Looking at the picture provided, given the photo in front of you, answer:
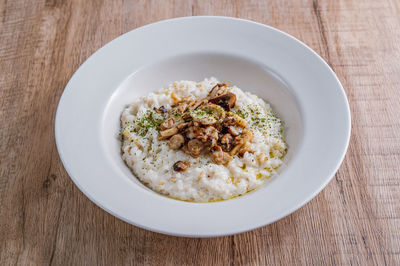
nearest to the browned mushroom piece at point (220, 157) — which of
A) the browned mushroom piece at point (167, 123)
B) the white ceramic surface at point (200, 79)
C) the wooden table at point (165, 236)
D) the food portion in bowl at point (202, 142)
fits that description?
the food portion in bowl at point (202, 142)

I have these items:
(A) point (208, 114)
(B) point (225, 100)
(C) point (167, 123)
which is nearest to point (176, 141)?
(C) point (167, 123)

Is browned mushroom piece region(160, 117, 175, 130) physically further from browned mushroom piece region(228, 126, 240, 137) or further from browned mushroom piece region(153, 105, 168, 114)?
browned mushroom piece region(228, 126, 240, 137)

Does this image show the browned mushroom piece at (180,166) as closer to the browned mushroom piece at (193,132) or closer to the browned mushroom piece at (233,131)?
the browned mushroom piece at (193,132)

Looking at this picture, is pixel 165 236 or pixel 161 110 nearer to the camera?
pixel 165 236

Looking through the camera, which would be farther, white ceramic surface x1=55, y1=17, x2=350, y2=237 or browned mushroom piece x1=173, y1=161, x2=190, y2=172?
browned mushroom piece x1=173, y1=161, x2=190, y2=172

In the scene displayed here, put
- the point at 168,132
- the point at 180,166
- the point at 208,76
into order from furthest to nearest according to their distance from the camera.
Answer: the point at 208,76 → the point at 168,132 → the point at 180,166

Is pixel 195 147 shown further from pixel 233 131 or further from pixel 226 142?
pixel 233 131

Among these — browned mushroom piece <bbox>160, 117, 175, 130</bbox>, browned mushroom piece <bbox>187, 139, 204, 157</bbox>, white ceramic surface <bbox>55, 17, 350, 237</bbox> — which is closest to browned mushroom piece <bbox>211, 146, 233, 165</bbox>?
browned mushroom piece <bbox>187, 139, 204, 157</bbox>
